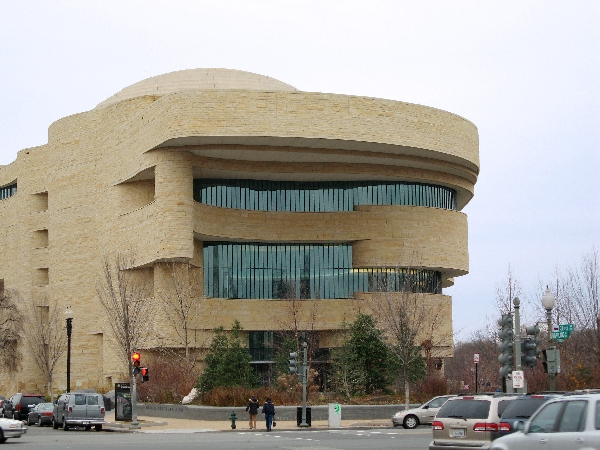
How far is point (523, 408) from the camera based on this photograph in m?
18.8

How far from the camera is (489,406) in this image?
63.6 ft

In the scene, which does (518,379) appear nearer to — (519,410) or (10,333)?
(519,410)

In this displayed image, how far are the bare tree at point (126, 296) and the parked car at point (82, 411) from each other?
14.9 m

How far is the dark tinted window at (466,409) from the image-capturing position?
63.6 ft

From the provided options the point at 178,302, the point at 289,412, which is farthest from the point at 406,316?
the point at 178,302

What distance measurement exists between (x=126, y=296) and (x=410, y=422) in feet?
84.0

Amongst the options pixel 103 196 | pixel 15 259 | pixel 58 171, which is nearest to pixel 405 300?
pixel 103 196

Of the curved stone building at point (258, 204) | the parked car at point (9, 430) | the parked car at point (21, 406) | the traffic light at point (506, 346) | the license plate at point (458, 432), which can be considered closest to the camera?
the license plate at point (458, 432)

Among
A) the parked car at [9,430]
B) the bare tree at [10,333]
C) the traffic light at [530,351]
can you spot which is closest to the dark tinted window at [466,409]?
the traffic light at [530,351]

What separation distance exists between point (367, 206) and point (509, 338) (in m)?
39.9

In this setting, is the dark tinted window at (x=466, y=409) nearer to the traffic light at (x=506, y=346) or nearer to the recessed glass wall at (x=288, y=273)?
the traffic light at (x=506, y=346)

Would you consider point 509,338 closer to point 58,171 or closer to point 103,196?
point 103,196

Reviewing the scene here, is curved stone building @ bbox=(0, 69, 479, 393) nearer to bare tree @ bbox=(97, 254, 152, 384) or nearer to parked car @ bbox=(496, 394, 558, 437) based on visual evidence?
bare tree @ bbox=(97, 254, 152, 384)

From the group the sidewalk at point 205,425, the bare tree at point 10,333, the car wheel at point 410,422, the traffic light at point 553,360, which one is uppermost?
the bare tree at point 10,333
